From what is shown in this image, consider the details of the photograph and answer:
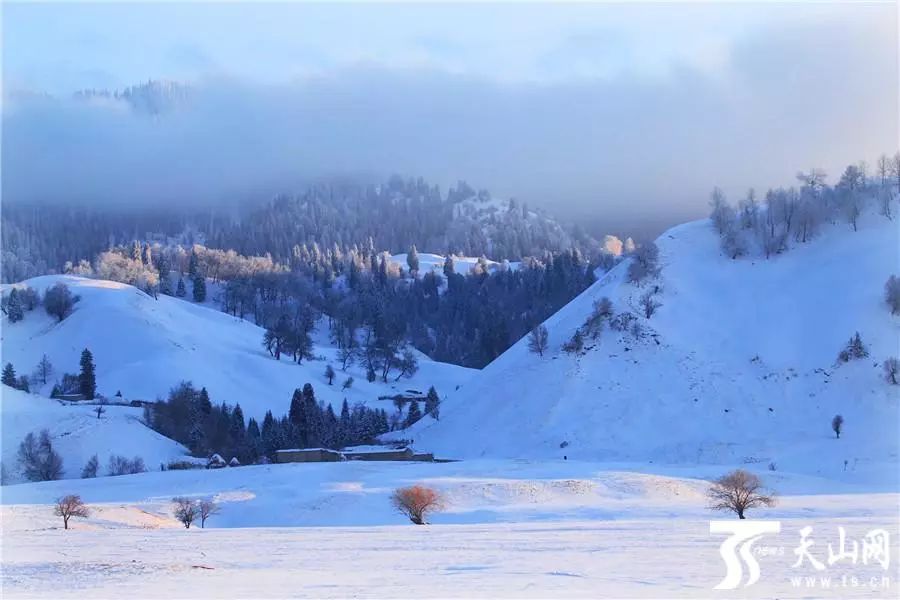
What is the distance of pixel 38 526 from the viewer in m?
37.5

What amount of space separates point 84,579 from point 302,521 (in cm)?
2376

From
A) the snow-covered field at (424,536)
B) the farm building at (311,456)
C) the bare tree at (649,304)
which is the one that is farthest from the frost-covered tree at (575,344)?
the snow-covered field at (424,536)

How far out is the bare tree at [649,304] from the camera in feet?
280

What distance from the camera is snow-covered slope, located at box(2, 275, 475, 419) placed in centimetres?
11006

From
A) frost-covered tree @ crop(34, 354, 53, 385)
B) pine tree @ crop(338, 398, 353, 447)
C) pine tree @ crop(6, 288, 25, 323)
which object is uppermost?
pine tree @ crop(6, 288, 25, 323)

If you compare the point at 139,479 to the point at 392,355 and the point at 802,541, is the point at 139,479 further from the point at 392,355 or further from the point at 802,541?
the point at 392,355

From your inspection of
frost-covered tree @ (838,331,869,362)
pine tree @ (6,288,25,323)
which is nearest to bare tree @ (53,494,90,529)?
frost-covered tree @ (838,331,869,362)

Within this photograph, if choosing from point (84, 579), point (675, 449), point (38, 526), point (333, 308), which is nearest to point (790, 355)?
point (675, 449)

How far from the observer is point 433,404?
4058 inches

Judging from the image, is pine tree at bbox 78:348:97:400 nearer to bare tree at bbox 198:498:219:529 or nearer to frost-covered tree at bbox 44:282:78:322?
frost-covered tree at bbox 44:282:78:322

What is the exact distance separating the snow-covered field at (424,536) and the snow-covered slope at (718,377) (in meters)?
9.23

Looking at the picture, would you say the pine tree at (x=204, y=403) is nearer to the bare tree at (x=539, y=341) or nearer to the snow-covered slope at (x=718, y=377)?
the snow-covered slope at (x=718, y=377)

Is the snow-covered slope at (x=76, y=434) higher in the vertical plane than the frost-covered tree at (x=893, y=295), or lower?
lower

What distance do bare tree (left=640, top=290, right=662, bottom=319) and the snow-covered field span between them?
2667 centimetres
